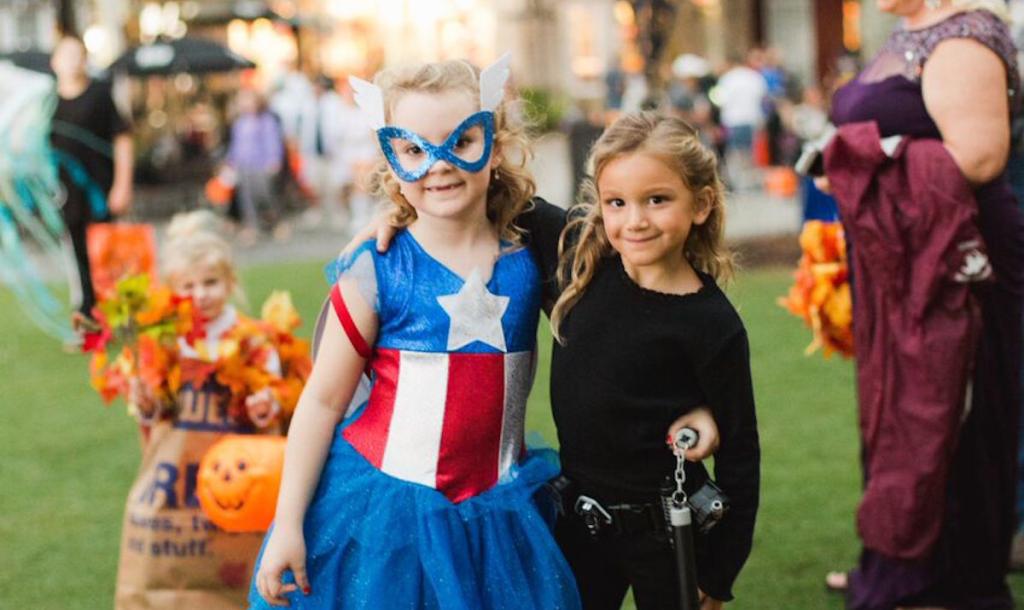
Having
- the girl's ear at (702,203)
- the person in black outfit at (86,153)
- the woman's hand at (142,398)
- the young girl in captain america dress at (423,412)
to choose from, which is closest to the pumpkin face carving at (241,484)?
the woman's hand at (142,398)

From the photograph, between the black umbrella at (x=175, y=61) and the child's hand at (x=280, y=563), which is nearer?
the child's hand at (x=280, y=563)

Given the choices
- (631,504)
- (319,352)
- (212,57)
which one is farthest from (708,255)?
(212,57)

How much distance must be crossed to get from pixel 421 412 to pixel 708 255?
0.60 metres

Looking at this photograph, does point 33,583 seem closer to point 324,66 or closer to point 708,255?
point 708,255

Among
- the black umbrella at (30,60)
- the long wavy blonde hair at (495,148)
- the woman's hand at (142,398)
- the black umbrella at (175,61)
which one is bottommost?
the woman's hand at (142,398)

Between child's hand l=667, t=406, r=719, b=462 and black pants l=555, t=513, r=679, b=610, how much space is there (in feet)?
0.61

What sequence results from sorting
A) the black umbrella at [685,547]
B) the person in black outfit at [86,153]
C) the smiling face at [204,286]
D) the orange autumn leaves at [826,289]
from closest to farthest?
the black umbrella at [685,547] → the orange autumn leaves at [826,289] → the smiling face at [204,286] → the person in black outfit at [86,153]

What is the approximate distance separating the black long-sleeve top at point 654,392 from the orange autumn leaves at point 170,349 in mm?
1510

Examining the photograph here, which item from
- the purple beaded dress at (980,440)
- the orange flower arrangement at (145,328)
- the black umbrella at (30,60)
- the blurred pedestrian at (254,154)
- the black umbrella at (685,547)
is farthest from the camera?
the blurred pedestrian at (254,154)

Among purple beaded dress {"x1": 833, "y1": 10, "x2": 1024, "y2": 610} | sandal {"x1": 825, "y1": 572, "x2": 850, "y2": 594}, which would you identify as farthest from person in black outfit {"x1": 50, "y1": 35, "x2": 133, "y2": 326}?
purple beaded dress {"x1": 833, "y1": 10, "x2": 1024, "y2": 610}

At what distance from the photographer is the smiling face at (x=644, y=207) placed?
2.68 metres

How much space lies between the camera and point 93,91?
8.94m

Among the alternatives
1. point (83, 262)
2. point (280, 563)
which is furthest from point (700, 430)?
point (83, 262)

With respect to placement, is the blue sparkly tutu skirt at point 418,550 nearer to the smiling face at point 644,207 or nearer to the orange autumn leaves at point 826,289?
the smiling face at point 644,207
